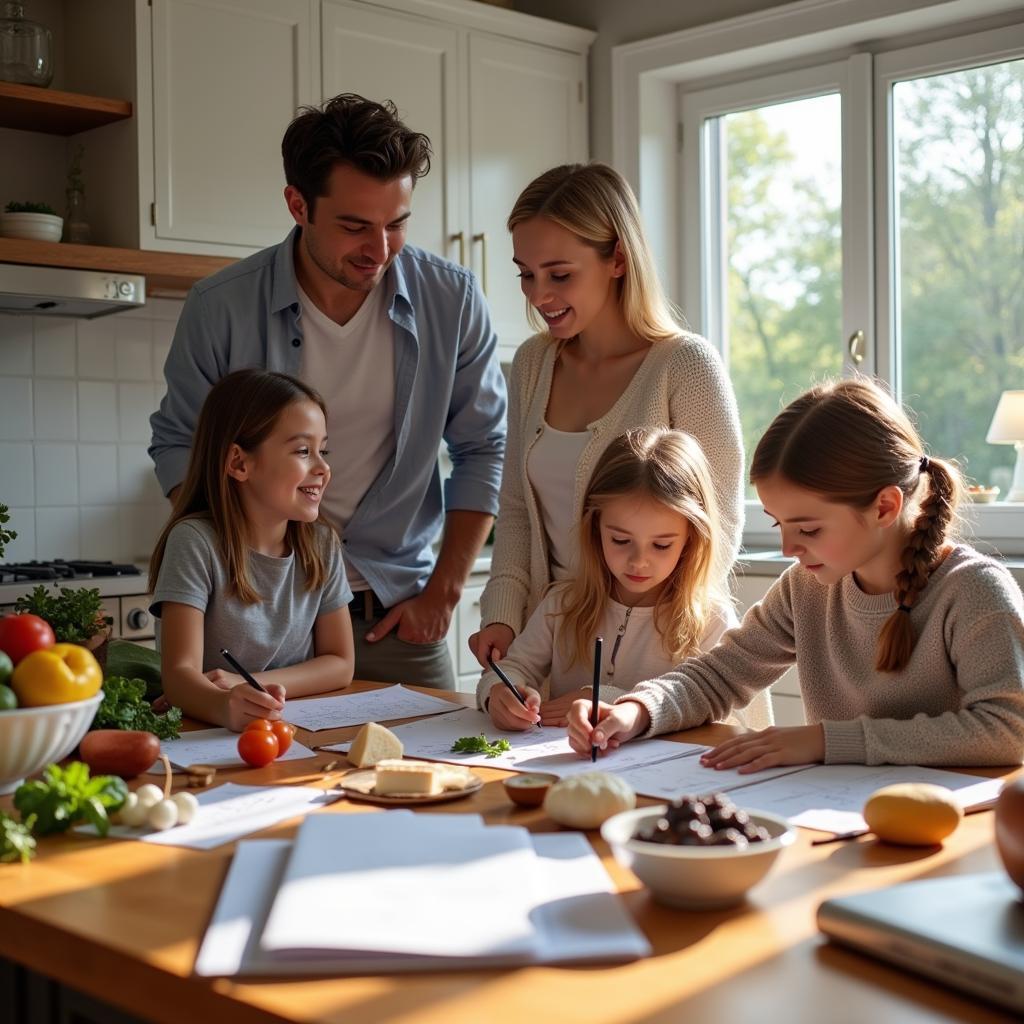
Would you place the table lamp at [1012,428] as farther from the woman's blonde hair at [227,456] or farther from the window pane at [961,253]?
the woman's blonde hair at [227,456]

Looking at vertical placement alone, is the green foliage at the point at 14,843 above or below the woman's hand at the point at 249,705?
below

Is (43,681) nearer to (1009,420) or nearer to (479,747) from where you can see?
(479,747)

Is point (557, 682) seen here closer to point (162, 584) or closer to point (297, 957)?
point (162, 584)

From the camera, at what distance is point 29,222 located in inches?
133

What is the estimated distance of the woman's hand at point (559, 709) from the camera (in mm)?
1837

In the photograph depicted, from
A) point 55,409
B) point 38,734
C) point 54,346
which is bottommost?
point 38,734

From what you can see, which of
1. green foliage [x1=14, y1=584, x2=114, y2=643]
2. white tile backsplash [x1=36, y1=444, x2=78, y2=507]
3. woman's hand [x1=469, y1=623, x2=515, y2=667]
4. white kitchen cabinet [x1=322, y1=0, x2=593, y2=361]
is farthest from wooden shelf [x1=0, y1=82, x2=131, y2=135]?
woman's hand [x1=469, y1=623, x2=515, y2=667]

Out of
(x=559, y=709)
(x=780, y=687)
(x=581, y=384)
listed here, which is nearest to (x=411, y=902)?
(x=559, y=709)

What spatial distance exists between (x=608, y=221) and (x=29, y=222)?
1.80m

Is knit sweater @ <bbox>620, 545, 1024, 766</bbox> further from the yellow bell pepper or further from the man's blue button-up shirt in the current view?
the man's blue button-up shirt

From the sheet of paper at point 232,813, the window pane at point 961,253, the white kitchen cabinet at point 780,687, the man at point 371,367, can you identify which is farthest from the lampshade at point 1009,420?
the sheet of paper at point 232,813

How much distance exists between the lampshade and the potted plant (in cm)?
259

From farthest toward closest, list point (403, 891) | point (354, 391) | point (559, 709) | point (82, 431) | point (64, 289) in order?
point (82, 431) → point (64, 289) → point (354, 391) → point (559, 709) → point (403, 891)

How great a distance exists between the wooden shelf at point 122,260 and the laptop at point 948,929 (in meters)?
2.86
